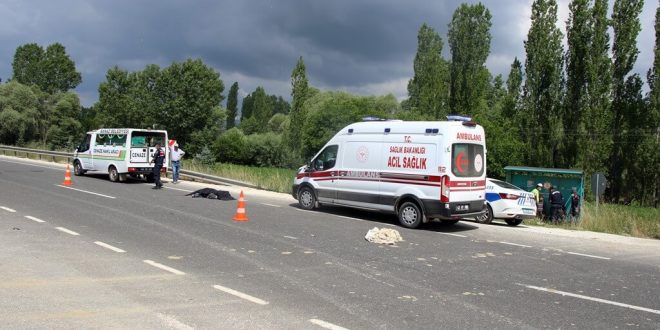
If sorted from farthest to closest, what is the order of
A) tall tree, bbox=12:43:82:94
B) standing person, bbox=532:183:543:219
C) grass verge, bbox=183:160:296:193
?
tall tree, bbox=12:43:82:94 < grass verge, bbox=183:160:296:193 < standing person, bbox=532:183:543:219

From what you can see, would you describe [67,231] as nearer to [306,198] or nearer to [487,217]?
[306,198]

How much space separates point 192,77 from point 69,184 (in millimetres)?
51873

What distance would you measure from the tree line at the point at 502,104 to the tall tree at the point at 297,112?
114mm

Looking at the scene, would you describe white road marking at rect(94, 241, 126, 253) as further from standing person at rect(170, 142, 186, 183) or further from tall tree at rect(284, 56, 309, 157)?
tall tree at rect(284, 56, 309, 157)

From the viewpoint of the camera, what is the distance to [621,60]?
1438 inches

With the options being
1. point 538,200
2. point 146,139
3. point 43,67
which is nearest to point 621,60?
point 538,200

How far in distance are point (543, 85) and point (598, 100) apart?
4.06 metres

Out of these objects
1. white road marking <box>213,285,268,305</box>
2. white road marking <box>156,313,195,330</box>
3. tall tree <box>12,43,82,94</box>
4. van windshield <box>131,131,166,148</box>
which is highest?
tall tree <box>12,43,82,94</box>

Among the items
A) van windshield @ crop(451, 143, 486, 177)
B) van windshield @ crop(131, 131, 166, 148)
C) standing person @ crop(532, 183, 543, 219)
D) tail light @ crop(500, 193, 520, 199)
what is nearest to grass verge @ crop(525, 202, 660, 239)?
tail light @ crop(500, 193, 520, 199)

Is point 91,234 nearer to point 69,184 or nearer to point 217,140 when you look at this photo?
point 69,184

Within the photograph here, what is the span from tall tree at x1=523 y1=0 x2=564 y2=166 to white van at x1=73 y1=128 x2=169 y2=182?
26813 millimetres

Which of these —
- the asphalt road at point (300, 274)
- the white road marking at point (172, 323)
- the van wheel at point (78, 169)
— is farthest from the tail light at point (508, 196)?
the van wheel at point (78, 169)

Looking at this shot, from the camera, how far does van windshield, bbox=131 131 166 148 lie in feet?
70.2

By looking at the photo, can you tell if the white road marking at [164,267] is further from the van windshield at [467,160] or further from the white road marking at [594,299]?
the van windshield at [467,160]
